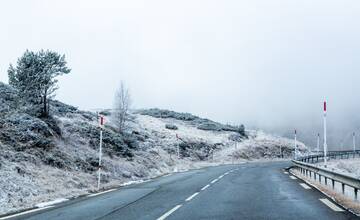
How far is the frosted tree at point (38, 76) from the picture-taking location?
29469 millimetres

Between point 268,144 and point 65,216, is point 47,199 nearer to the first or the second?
point 65,216

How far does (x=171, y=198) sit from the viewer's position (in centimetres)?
1538

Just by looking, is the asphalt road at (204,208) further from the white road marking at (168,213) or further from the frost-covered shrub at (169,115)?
the frost-covered shrub at (169,115)

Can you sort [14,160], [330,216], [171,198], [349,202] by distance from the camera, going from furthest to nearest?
1. [14,160]
2. [171,198]
3. [349,202]
4. [330,216]

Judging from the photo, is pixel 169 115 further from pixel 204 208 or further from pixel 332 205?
pixel 332 205

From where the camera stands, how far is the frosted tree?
29.5m

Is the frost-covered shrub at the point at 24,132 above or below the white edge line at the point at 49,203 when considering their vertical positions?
above

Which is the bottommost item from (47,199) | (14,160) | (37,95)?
(47,199)

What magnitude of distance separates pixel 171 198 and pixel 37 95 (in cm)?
1748

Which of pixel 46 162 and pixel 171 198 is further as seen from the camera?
pixel 46 162

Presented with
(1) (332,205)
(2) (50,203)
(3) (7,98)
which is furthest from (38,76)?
(1) (332,205)

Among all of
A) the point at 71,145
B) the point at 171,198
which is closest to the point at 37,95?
the point at 71,145

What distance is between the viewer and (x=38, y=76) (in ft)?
96.6

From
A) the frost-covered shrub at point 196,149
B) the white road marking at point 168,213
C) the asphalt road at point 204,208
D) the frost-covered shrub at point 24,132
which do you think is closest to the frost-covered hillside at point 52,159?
the frost-covered shrub at point 24,132
